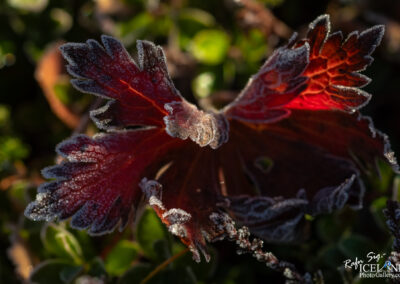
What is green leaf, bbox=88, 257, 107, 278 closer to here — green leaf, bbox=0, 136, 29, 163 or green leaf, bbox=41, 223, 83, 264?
green leaf, bbox=41, 223, 83, 264

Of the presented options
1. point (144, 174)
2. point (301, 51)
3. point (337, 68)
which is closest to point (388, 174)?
point (337, 68)

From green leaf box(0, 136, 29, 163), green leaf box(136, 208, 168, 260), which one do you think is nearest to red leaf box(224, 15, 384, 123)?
green leaf box(136, 208, 168, 260)

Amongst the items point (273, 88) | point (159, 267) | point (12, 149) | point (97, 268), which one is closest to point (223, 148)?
point (273, 88)

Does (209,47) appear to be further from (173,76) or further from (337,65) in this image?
(337,65)

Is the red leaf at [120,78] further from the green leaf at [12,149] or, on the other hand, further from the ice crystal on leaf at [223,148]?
the green leaf at [12,149]

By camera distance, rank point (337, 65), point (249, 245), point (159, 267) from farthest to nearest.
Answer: point (159, 267), point (337, 65), point (249, 245)

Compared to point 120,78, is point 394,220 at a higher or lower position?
lower
